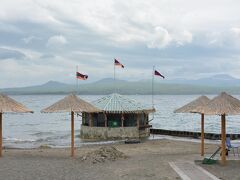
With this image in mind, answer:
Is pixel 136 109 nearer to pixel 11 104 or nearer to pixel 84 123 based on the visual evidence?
pixel 84 123

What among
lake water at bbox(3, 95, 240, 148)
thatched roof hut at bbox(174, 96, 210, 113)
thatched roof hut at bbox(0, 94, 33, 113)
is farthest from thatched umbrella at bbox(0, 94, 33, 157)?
lake water at bbox(3, 95, 240, 148)

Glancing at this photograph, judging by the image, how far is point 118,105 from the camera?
1248 inches

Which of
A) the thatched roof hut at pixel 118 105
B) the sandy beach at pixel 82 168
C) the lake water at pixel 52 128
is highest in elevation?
the thatched roof hut at pixel 118 105

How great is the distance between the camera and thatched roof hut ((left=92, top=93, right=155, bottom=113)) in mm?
30877

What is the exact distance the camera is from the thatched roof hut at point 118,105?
30877mm

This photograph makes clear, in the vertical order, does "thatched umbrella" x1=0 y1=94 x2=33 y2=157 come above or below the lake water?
above

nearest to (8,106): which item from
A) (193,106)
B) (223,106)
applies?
(193,106)

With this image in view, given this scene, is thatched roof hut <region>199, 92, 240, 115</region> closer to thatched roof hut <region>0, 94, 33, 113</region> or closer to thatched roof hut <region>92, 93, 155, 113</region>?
thatched roof hut <region>0, 94, 33, 113</region>

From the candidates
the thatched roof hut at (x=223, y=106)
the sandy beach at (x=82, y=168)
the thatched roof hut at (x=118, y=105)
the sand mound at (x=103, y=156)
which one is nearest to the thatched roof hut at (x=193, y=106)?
the sandy beach at (x=82, y=168)

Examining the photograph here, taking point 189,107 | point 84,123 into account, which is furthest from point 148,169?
point 84,123

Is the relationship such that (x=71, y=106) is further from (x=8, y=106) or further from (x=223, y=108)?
(x=223, y=108)

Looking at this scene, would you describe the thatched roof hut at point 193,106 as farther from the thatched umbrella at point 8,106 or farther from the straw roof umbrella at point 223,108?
the thatched umbrella at point 8,106

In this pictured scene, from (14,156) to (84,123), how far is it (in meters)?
14.6

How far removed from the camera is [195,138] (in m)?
31.4
